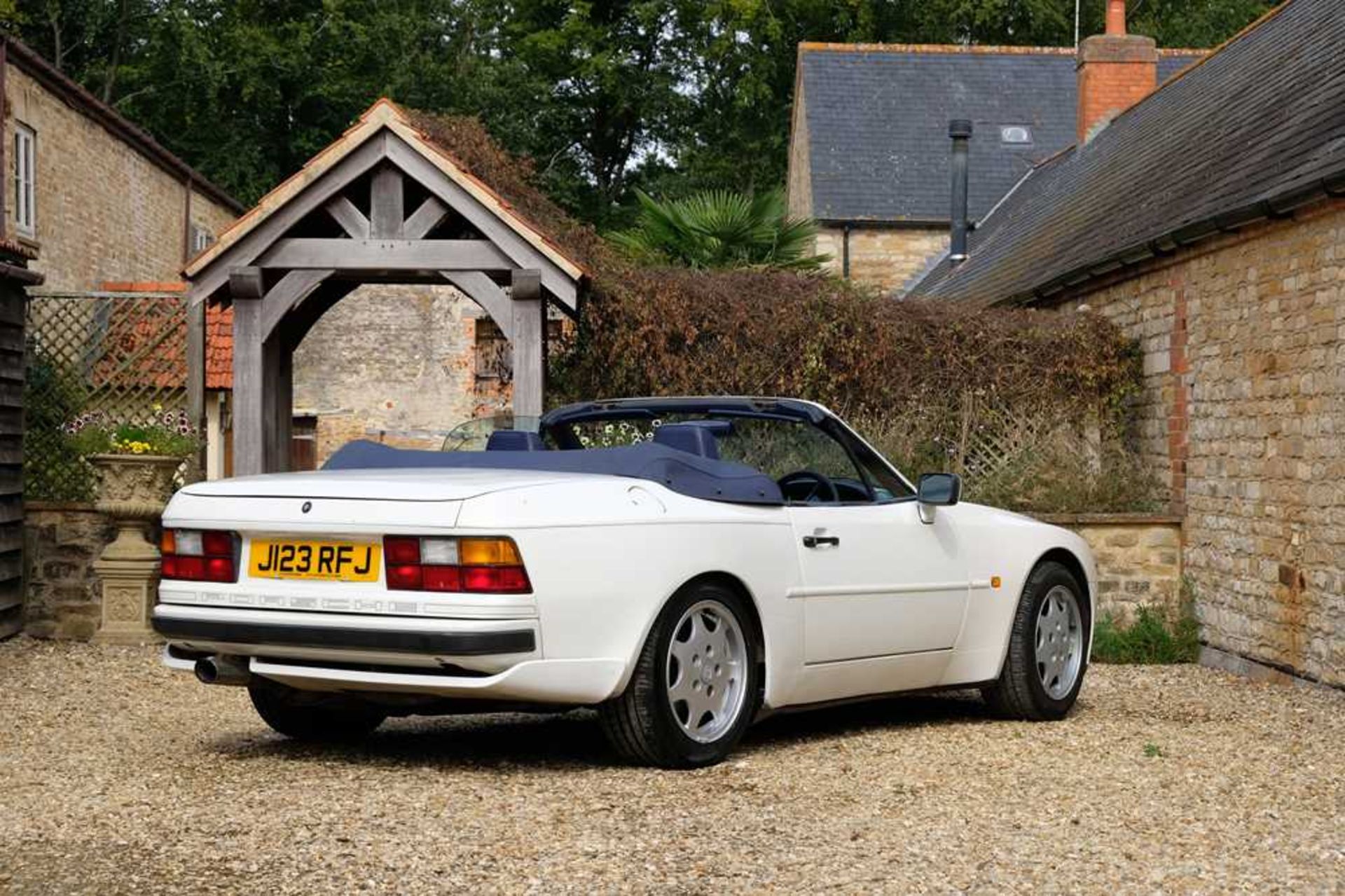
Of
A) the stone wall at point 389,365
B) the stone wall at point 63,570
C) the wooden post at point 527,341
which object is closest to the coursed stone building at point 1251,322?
the wooden post at point 527,341

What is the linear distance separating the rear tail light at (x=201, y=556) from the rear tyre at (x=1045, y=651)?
3515 millimetres

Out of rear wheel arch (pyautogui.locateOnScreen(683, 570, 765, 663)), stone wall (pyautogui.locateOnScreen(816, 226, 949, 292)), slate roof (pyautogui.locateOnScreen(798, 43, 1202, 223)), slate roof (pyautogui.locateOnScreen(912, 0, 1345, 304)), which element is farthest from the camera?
slate roof (pyautogui.locateOnScreen(798, 43, 1202, 223))

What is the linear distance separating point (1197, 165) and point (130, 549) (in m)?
9.24

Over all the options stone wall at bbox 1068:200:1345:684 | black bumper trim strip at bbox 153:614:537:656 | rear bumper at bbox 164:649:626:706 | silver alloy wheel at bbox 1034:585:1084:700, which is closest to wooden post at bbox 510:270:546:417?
stone wall at bbox 1068:200:1345:684

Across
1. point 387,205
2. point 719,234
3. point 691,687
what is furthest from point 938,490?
point 719,234

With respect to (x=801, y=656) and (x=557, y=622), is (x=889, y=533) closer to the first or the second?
(x=801, y=656)

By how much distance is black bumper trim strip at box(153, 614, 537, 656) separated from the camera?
235 inches

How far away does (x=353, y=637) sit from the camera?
20.1 feet

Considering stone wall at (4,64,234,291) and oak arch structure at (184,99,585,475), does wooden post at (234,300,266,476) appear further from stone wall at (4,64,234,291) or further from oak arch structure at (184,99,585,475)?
stone wall at (4,64,234,291)

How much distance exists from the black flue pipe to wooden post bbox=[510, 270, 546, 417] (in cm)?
1513

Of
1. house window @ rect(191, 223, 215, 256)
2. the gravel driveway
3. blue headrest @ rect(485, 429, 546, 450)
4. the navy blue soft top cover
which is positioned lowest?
the gravel driveway

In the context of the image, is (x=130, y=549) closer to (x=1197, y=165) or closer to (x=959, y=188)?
(x=1197, y=165)

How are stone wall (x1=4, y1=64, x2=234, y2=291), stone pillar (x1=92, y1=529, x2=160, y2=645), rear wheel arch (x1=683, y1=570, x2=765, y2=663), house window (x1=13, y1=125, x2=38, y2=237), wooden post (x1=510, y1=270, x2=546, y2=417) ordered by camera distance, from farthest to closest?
stone wall (x1=4, y1=64, x2=234, y2=291), house window (x1=13, y1=125, x2=38, y2=237), wooden post (x1=510, y1=270, x2=546, y2=417), stone pillar (x1=92, y1=529, x2=160, y2=645), rear wheel arch (x1=683, y1=570, x2=765, y2=663)

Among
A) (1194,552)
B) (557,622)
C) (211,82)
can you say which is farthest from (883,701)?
(211,82)
